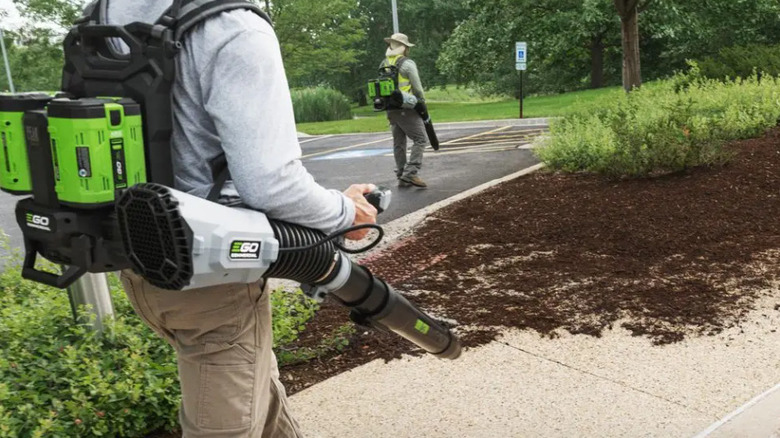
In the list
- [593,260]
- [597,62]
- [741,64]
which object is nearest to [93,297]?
[593,260]

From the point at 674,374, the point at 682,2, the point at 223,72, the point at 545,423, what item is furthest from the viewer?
the point at 682,2

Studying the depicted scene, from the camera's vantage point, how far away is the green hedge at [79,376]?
2.67 m

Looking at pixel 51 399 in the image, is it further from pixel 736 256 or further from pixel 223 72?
pixel 736 256

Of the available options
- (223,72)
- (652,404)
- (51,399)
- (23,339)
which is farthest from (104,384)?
(652,404)

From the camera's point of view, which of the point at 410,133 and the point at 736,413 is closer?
the point at 736,413

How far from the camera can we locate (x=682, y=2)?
1008 inches

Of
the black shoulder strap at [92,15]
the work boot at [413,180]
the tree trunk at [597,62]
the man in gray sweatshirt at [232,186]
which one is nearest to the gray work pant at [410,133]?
the work boot at [413,180]

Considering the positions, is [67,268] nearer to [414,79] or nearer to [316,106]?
[414,79]

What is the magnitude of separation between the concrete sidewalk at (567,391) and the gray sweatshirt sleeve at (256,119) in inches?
60.7

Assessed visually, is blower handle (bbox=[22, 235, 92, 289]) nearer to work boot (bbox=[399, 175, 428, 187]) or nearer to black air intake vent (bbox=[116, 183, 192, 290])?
black air intake vent (bbox=[116, 183, 192, 290])

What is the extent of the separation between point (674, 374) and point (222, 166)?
236 cm

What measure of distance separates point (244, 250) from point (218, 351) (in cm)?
35

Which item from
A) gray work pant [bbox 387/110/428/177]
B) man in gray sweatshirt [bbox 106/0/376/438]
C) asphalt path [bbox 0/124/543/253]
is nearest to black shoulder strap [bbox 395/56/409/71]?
gray work pant [bbox 387/110/428/177]

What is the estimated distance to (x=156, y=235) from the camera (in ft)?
5.00
